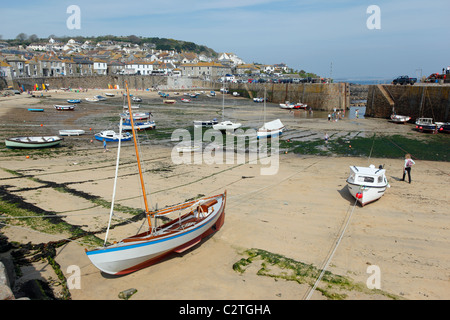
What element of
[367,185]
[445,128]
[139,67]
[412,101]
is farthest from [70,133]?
[139,67]

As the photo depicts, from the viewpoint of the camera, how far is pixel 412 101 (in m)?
41.8

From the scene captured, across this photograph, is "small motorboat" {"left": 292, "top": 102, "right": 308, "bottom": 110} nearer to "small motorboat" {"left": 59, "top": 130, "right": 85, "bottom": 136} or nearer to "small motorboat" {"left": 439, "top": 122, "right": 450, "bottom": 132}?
"small motorboat" {"left": 439, "top": 122, "right": 450, "bottom": 132}

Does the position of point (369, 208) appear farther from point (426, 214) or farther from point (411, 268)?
point (411, 268)

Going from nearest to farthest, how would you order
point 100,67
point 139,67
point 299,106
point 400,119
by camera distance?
1. point 400,119
2. point 299,106
3. point 100,67
4. point 139,67

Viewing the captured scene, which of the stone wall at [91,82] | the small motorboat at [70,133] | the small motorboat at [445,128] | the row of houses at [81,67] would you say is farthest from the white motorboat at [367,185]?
the row of houses at [81,67]

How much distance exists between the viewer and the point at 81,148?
26531 millimetres

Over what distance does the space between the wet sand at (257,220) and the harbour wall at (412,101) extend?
20185mm

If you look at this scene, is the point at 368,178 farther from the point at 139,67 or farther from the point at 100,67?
the point at 139,67

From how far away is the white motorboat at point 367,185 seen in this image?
1442 cm

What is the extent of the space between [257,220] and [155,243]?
5171mm

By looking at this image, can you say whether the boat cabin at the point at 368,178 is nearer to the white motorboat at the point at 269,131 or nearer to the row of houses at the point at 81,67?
the white motorboat at the point at 269,131

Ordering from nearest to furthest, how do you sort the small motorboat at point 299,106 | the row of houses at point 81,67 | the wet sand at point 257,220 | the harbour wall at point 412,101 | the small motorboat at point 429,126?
the wet sand at point 257,220, the small motorboat at point 429,126, the harbour wall at point 412,101, the small motorboat at point 299,106, the row of houses at point 81,67

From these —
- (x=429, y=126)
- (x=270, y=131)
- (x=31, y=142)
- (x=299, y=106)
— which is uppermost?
(x=299, y=106)
